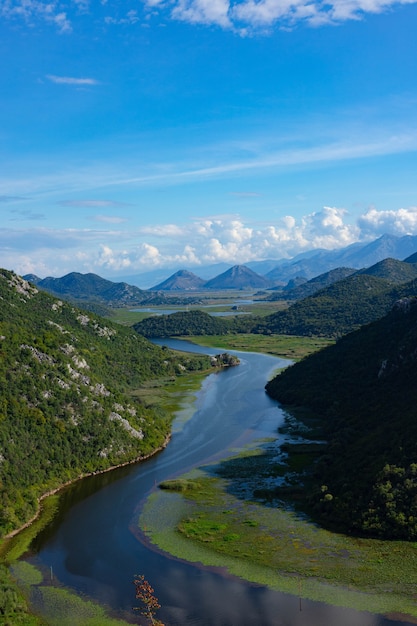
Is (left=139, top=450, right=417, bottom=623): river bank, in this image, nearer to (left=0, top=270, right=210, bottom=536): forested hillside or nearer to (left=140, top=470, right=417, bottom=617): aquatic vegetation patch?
(left=140, top=470, right=417, bottom=617): aquatic vegetation patch

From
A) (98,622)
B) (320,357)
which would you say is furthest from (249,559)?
(320,357)

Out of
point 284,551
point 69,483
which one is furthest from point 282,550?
point 69,483

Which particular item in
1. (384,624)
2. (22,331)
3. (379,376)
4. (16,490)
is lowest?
(384,624)

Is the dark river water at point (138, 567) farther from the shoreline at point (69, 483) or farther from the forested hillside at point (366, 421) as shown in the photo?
the forested hillside at point (366, 421)

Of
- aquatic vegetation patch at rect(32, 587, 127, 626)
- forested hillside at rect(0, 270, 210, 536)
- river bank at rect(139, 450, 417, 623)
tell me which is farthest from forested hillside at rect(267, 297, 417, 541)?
forested hillside at rect(0, 270, 210, 536)

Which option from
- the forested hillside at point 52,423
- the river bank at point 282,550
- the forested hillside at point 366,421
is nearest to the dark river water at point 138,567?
the river bank at point 282,550

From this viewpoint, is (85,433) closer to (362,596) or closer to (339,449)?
(339,449)
